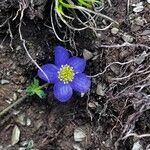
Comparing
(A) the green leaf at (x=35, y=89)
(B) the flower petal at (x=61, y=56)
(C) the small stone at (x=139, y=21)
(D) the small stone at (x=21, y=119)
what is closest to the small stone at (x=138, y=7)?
(C) the small stone at (x=139, y=21)

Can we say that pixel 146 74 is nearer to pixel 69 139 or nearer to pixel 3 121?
pixel 69 139

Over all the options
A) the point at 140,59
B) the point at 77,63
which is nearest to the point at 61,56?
the point at 77,63

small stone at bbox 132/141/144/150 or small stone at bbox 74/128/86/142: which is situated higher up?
small stone at bbox 74/128/86/142

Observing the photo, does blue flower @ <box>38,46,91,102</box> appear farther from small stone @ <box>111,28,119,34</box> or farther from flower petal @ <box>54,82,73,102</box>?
small stone @ <box>111,28,119,34</box>

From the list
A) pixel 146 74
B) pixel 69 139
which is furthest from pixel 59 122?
pixel 146 74

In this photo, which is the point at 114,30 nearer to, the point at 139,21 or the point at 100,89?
the point at 139,21

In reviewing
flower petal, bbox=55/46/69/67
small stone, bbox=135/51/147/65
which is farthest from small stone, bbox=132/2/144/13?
flower petal, bbox=55/46/69/67

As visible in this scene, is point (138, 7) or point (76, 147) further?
point (138, 7)
